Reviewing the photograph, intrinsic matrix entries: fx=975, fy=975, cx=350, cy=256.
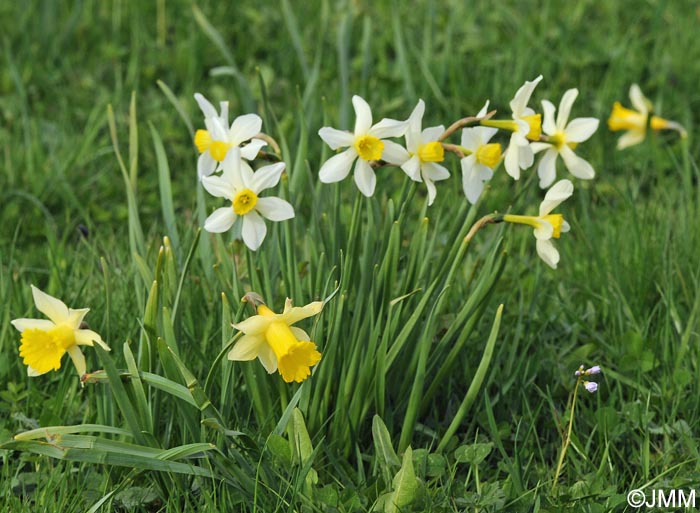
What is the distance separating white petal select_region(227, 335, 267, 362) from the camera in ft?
5.51

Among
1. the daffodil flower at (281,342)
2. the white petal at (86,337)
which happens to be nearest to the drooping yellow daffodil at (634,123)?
the daffodil flower at (281,342)

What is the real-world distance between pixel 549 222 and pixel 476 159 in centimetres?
19

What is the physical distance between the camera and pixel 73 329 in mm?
1787

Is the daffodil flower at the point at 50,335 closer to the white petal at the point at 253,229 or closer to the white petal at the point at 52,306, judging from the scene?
the white petal at the point at 52,306

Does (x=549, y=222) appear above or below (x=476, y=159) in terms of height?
below

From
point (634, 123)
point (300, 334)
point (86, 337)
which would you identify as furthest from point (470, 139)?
point (634, 123)

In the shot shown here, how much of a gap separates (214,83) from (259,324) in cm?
227

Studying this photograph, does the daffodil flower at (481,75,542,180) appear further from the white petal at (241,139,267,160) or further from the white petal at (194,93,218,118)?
the white petal at (194,93,218,118)

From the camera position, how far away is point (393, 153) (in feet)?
5.97

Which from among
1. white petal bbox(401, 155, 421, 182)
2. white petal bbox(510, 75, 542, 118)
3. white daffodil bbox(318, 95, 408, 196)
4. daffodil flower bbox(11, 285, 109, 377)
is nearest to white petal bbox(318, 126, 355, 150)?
white daffodil bbox(318, 95, 408, 196)

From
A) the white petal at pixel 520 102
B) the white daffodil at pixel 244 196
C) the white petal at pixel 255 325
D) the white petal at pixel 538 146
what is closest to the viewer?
the white petal at pixel 255 325

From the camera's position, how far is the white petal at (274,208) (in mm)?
1765

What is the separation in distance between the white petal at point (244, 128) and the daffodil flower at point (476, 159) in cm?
39

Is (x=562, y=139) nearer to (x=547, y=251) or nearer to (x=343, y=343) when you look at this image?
(x=547, y=251)
